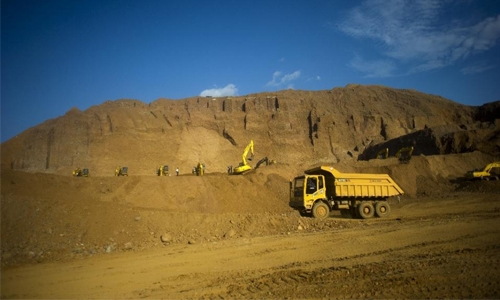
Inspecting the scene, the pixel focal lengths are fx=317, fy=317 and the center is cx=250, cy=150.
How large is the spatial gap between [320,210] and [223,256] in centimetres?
729

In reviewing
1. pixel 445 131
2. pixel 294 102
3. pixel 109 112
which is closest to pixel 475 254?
pixel 445 131

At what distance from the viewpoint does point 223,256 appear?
799cm

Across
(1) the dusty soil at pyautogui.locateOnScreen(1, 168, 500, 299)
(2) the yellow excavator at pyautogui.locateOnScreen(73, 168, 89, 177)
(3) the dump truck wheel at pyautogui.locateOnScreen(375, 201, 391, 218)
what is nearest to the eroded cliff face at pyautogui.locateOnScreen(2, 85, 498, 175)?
(2) the yellow excavator at pyautogui.locateOnScreen(73, 168, 89, 177)

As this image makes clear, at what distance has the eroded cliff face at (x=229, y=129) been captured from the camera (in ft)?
174

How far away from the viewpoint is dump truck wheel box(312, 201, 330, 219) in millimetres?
14023

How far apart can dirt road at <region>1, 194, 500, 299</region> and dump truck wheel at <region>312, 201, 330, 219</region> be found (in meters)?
4.12

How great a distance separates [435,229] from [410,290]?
5556 mm

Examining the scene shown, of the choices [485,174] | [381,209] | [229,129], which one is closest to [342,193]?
[381,209]

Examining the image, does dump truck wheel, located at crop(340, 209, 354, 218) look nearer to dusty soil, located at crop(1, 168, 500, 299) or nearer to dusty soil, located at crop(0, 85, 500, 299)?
dusty soil, located at crop(0, 85, 500, 299)

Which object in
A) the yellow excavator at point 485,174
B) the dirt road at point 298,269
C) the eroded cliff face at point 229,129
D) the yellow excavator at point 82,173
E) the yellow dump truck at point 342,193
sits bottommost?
the dirt road at point 298,269

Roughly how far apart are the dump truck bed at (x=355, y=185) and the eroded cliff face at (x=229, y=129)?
36.3m

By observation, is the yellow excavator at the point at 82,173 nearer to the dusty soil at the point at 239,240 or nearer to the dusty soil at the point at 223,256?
the dusty soil at the point at 239,240

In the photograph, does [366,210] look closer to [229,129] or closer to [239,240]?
[239,240]

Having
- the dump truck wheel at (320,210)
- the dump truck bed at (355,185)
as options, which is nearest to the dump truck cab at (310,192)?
the dump truck wheel at (320,210)
